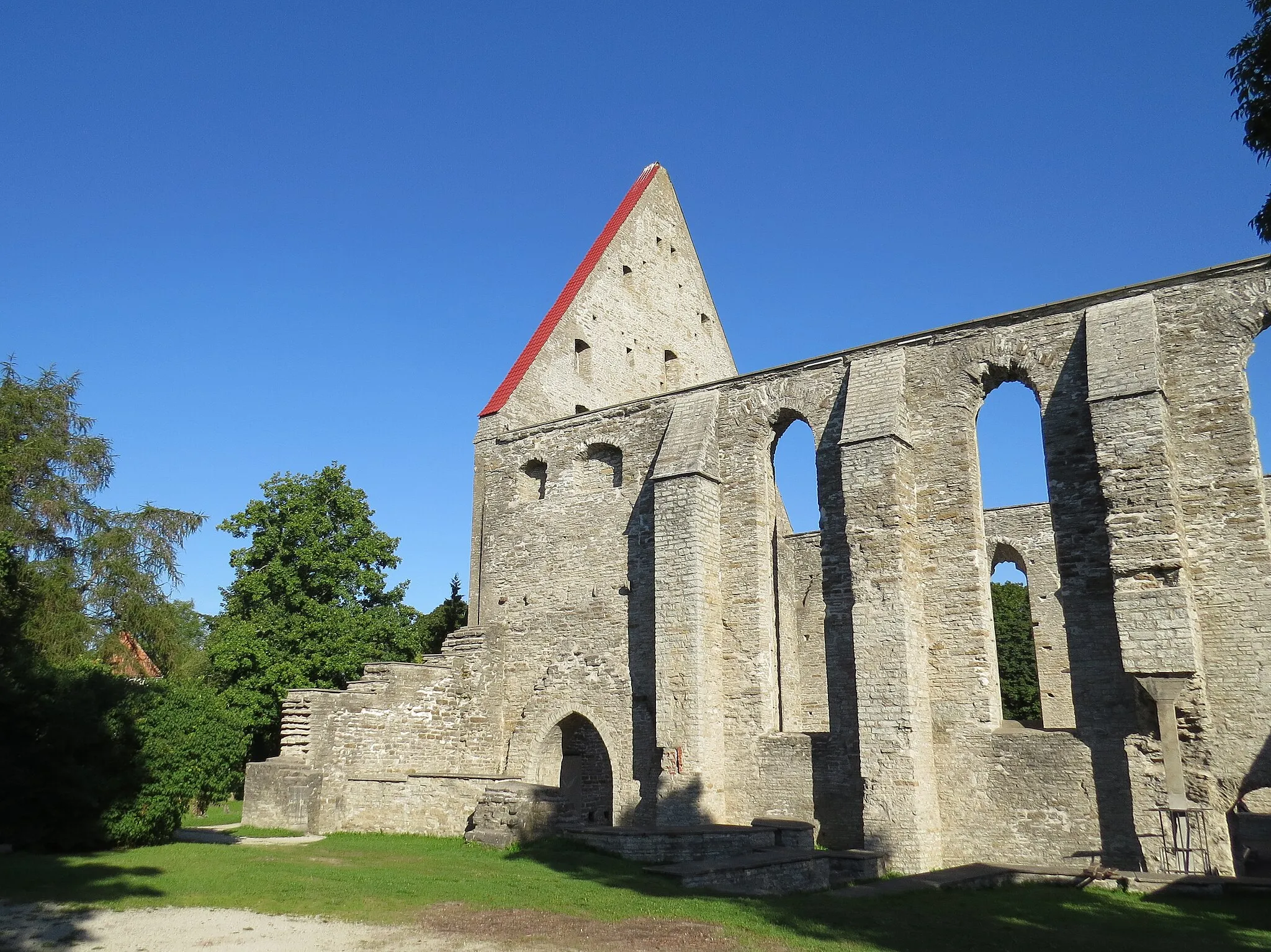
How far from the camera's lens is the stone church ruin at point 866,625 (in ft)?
41.0

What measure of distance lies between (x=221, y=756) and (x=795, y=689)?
10.9m

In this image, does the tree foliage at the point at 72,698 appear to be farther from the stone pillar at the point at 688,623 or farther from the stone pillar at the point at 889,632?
the stone pillar at the point at 889,632

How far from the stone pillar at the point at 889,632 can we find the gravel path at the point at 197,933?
7830 millimetres

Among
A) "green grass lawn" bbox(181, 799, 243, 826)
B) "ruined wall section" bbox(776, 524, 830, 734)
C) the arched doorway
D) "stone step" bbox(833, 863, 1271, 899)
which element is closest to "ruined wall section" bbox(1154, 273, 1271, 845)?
"stone step" bbox(833, 863, 1271, 899)

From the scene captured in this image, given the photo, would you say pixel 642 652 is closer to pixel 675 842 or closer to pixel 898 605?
pixel 898 605

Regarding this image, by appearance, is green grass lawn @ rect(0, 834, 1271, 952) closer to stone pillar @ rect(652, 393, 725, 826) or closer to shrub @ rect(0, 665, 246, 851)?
shrub @ rect(0, 665, 246, 851)

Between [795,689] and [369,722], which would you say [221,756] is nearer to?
[369,722]

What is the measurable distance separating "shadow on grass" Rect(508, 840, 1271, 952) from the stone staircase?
0.38m

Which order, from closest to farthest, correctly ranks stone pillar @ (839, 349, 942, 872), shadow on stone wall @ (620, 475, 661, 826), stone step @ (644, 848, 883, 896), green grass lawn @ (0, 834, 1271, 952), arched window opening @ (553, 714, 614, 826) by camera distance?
green grass lawn @ (0, 834, 1271, 952)
stone step @ (644, 848, 883, 896)
stone pillar @ (839, 349, 942, 872)
shadow on stone wall @ (620, 475, 661, 826)
arched window opening @ (553, 714, 614, 826)

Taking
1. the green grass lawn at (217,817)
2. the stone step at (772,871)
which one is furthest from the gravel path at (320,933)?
the green grass lawn at (217,817)

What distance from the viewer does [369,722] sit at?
59.5 ft

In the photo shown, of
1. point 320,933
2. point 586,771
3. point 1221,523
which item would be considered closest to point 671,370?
point 586,771

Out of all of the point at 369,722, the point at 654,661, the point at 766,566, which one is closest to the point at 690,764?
the point at 654,661

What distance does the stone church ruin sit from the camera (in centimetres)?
1249
